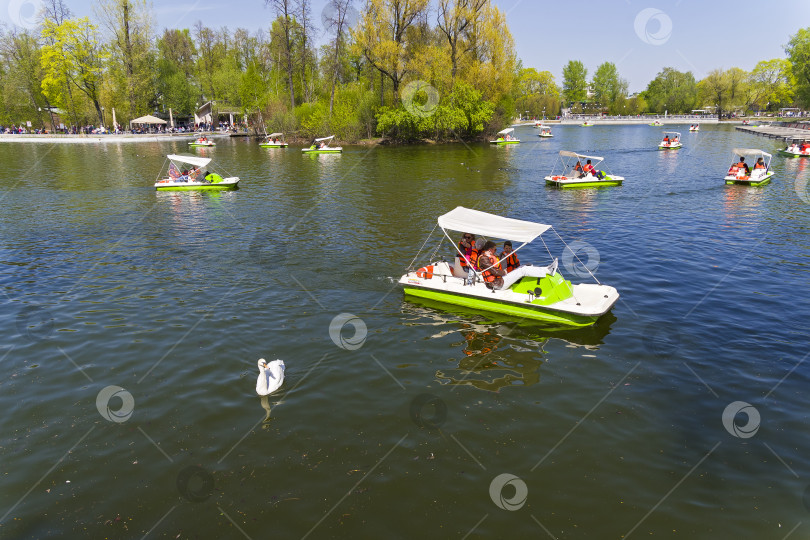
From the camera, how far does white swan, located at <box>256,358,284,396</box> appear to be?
12.3m

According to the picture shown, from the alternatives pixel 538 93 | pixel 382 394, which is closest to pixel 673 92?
pixel 538 93

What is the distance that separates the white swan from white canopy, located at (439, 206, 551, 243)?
326 inches

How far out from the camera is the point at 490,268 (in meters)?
17.3

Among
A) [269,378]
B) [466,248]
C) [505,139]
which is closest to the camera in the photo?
[269,378]

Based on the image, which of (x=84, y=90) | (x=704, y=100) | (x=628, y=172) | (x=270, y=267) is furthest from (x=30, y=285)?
(x=704, y=100)

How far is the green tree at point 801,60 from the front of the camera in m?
109

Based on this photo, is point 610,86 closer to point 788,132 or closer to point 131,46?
point 788,132

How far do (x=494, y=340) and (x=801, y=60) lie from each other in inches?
5457

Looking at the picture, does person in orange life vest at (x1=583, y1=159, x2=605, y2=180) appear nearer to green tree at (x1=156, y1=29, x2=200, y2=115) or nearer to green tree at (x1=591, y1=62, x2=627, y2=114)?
green tree at (x1=156, y1=29, x2=200, y2=115)

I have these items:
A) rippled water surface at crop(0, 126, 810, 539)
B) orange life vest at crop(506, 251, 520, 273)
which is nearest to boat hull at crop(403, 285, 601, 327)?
rippled water surface at crop(0, 126, 810, 539)

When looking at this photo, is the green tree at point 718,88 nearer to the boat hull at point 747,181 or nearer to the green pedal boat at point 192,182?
the boat hull at point 747,181

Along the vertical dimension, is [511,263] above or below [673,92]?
below

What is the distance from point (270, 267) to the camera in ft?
72.5

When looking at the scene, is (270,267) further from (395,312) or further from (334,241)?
(395,312)
